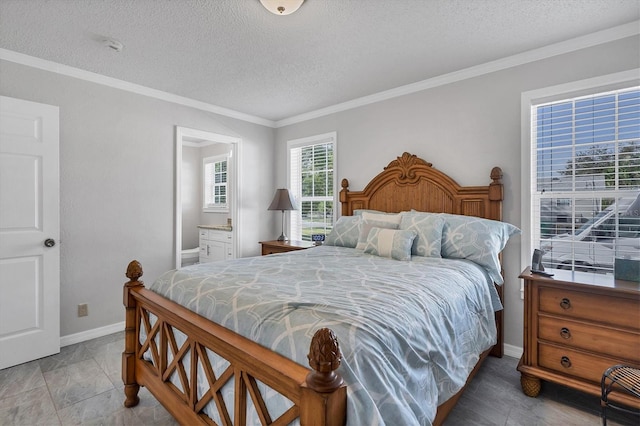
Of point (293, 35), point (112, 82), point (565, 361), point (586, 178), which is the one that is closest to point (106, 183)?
point (112, 82)

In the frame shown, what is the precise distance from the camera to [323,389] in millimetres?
776

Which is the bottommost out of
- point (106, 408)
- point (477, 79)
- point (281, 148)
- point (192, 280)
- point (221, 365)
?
point (106, 408)

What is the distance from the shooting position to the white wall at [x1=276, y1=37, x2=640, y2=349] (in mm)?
2400

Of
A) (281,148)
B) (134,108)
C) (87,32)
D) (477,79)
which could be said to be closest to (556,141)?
(477,79)

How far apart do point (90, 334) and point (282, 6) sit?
3.35 meters

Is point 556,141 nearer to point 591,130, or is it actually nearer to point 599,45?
point 591,130

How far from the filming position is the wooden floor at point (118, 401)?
5.88 ft

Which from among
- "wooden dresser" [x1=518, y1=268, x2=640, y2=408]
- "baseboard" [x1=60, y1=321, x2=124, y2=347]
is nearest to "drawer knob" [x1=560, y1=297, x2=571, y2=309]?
"wooden dresser" [x1=518, y1=268, x2=640, y2=408]

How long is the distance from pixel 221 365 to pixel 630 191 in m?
2.92

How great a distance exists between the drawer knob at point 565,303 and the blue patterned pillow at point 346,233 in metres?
1.56

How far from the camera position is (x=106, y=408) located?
1897mm

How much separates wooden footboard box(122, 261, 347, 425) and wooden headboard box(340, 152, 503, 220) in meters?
2.38

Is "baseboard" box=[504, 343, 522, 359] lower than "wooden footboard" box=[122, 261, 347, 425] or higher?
lower

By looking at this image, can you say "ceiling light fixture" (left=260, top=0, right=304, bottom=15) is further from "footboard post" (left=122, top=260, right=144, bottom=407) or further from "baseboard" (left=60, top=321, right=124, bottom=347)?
"baseboard" (left=60, top=321, right=124, bottom=347)
